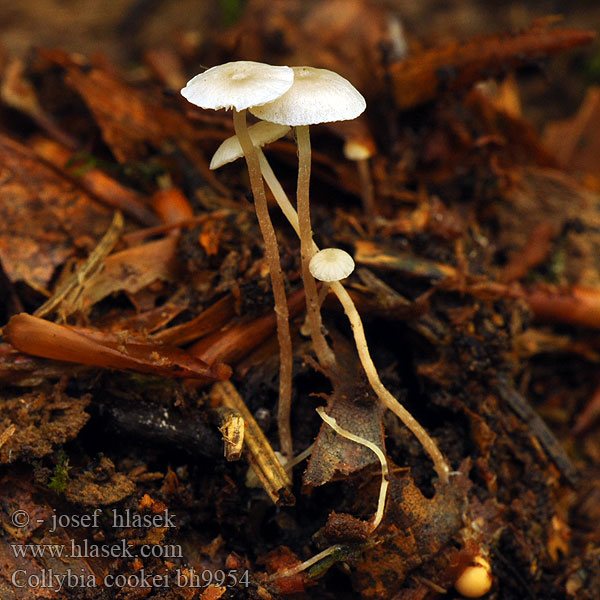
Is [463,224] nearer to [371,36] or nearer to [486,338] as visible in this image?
[486,338]

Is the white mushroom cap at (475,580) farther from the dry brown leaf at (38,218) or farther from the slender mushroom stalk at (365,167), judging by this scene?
the dry brown leaf at (38,218)

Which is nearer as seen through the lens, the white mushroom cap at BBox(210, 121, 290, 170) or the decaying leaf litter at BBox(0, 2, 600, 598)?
the white mushroom cap at BBox(210, 121, 290, 170)

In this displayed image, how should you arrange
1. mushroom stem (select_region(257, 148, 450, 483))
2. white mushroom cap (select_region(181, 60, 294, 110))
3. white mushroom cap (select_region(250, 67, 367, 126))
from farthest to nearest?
mushroom stem (select_region(257, 148, 450, 483)) < white mushroom cap (select_region(250, 67, 367, 126)) < white mushroom cap (select_region(181, 60, 294, 110))

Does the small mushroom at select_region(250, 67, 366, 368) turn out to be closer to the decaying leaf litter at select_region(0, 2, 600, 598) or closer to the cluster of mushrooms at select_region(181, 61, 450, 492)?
the cluster of mushrooms at select_region(181, 61, 450, 492)

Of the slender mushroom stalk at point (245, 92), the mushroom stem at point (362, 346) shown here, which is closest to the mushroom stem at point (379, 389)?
the mushroom stem at point (362, 346)

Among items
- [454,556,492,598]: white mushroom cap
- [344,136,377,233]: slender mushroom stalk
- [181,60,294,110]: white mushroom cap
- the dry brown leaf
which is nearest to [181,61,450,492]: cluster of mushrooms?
[181,60,294,110]: white mushroom cap

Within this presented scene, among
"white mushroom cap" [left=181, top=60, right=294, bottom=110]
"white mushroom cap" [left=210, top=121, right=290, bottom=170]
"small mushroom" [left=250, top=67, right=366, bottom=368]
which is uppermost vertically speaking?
"white mushroom cap" [left=181, top=60, right=294, bottom=110]
